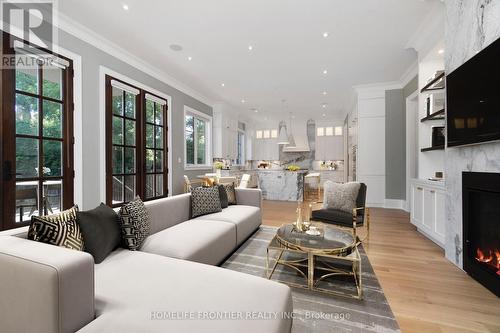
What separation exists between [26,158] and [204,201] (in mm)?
2304

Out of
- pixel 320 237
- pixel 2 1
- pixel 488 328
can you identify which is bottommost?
pixel 488 328

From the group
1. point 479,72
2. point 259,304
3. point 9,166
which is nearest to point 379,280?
point 259,304

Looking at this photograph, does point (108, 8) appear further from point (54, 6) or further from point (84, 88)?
point (84, 88)

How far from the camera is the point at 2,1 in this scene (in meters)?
2.56

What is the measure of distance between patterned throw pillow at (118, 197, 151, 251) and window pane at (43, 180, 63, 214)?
6.29ft

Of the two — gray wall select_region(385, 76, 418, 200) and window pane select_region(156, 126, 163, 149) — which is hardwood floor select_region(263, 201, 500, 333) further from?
window pane select_region(156, 126, 163, 149)

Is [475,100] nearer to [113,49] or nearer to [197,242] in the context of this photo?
[197,242]

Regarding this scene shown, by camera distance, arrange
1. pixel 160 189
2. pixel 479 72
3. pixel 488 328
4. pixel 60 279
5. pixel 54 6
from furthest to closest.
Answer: pixel 160 189
pixel 54 6
pixel 479 72
pixel 488 328
pixel 60 279

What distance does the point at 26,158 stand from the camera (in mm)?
2824

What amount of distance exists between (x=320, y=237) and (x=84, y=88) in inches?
157

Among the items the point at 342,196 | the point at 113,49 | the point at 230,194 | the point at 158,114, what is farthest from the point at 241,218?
the point at 113,49

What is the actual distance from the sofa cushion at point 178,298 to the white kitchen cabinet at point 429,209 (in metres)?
2.77

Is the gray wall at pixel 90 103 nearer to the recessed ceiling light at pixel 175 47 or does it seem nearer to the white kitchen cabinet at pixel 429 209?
the recessed ceiling light at pixel 175 47

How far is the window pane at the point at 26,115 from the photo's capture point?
276 cm
